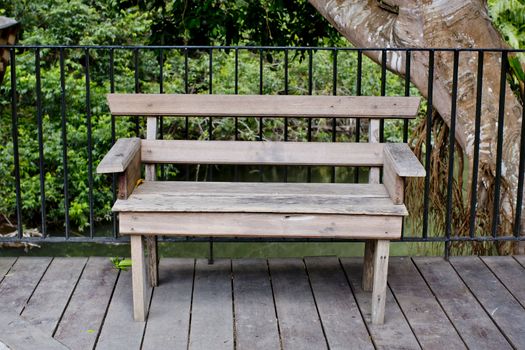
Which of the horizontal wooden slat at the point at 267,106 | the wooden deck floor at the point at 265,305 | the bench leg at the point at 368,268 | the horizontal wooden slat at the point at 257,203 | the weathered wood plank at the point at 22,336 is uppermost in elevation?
the horizontal wooden slat at the point at 267,106

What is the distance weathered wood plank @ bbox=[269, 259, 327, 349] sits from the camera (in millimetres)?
3207

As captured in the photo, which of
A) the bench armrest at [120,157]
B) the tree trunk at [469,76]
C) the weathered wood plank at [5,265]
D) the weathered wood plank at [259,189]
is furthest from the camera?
the tree trunk at [469,76]

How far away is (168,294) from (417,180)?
2.27 meters

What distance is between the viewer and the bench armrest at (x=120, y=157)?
10.5 ft

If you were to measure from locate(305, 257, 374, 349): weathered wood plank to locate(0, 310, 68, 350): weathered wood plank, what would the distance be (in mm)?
1076

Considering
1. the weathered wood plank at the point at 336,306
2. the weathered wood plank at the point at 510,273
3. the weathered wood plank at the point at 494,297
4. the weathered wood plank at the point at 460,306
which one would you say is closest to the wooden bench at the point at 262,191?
the weathered wood plank at the point at 336,306

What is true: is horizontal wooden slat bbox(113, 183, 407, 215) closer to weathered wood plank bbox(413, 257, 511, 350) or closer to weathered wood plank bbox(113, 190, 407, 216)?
weathered wood plank bbox(113, 190, 407, 216)

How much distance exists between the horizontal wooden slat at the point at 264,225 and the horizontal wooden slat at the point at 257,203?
0.10 feet

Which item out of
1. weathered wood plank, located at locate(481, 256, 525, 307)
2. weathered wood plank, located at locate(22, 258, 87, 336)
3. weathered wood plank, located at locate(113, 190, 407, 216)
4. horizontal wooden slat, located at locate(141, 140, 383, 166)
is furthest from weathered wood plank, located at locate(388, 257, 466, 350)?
weathered wood plank, located at locate(22, 258, 87, 336)

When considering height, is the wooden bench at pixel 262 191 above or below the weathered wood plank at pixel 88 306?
above

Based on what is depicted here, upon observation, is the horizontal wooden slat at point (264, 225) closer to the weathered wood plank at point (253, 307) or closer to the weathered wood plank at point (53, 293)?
the weathered wood plank at point (253, 307)

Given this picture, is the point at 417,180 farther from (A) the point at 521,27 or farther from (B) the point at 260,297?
(A) the point at 521,27

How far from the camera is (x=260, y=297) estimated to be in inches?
144

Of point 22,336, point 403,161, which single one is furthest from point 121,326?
point 403,161
